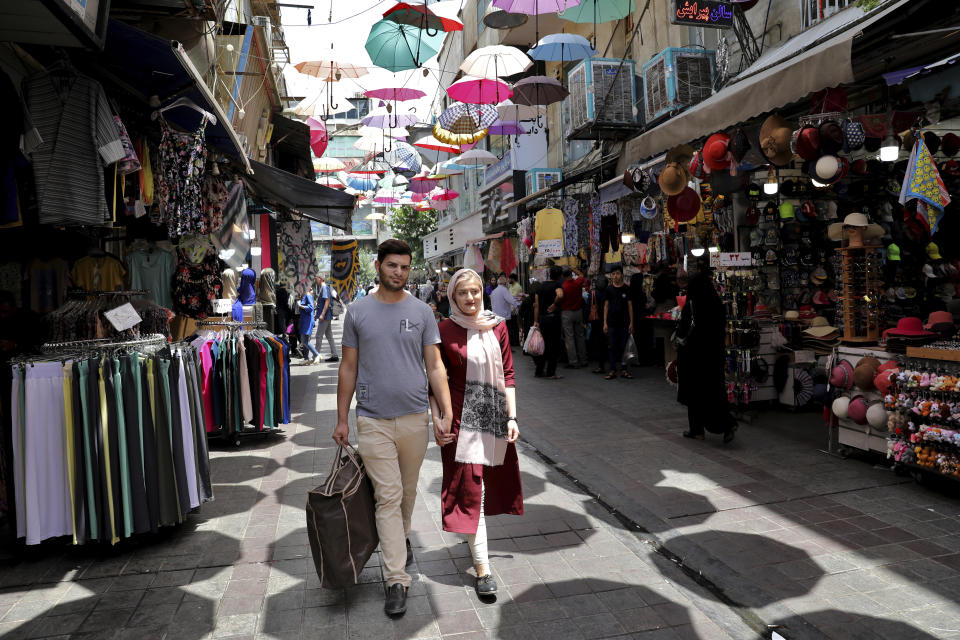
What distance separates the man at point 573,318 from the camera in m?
12.2

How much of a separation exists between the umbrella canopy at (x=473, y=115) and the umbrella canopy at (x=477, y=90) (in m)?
0.91

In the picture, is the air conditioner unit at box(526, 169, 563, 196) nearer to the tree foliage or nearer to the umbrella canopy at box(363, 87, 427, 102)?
the umbrella canopy at box(363, 87, 427, 102)

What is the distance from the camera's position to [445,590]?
12.2 ft

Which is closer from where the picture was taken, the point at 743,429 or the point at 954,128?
the point at 743,429

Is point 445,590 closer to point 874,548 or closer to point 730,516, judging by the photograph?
point 730,516

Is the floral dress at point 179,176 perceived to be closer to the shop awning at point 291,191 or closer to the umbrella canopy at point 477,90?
the shop awning at point 291,191

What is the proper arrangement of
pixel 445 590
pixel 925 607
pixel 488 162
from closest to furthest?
pixel 925 607 → pixel 445 590 → pixel 488 162

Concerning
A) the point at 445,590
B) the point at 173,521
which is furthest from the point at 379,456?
the point at 173,521

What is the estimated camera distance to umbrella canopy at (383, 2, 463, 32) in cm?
983

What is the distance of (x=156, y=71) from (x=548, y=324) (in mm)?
8390

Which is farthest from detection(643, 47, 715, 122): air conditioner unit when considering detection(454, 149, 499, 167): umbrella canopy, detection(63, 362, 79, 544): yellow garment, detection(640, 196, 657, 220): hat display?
detection(63, 362, 79, 544): yellow garment

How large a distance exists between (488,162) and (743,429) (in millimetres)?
12716

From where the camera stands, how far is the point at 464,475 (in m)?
3.69

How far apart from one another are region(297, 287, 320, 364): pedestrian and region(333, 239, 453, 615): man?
1110 centimetres
